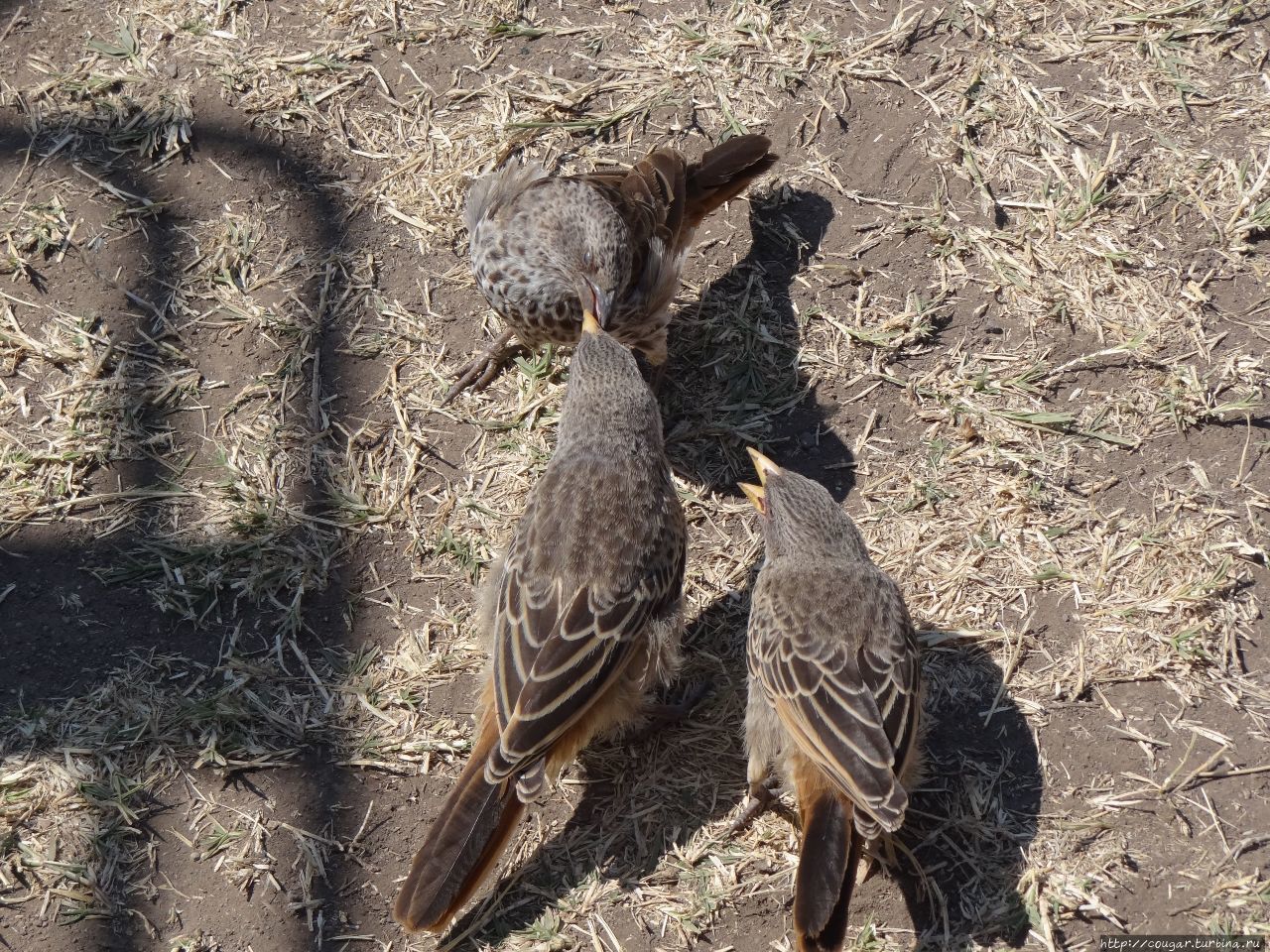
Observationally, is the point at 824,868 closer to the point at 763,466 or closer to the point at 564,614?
the point at 564,614

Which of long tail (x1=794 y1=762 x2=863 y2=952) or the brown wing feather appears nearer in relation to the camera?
long tail (x1=794 y1=762 x2=863 y2=952)

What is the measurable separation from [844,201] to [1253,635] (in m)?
2.63

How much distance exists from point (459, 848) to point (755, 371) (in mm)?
2512

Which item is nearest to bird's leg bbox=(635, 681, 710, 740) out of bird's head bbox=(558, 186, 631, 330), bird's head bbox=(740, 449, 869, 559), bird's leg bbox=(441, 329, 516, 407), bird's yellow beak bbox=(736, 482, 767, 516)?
bird's head bbox=(740, 449, 869, 559)

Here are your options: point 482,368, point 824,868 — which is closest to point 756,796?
point 824,868

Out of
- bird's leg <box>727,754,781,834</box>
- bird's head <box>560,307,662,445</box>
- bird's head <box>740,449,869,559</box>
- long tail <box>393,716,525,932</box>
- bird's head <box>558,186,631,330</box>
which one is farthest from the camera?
bird's head <box>558,186,631,330</box>

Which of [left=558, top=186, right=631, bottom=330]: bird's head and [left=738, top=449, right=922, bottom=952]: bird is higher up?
[left=558, top=186, right=631, bottom=330]: bird's head

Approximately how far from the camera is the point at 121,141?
591 cm

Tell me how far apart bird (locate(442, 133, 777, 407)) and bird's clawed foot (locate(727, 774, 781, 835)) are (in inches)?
79.0

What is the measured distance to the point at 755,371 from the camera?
209 inches

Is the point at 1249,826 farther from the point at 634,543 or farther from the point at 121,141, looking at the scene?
the point at 121,141

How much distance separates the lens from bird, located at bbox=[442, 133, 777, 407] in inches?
200

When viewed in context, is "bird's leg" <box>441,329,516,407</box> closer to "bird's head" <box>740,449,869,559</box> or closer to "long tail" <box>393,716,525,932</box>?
"bird's head" <box>740,449,869,559</box>

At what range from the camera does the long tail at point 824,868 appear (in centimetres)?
353
